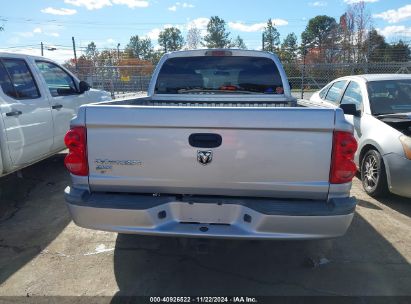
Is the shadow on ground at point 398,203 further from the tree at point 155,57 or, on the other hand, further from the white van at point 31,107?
the tree at point 155,57

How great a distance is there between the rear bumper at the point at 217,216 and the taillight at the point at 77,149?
0.70 ft

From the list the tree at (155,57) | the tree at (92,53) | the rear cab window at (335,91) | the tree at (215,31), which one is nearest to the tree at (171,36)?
the tree at (215,31)

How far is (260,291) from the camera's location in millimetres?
3170

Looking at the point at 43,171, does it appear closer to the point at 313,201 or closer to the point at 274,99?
the point at 274,99

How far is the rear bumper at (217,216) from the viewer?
9.15ft

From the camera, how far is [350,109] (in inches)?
222

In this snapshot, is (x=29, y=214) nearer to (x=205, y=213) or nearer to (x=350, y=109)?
(x=205, y=213)

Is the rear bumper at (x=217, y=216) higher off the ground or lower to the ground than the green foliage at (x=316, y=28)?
lower

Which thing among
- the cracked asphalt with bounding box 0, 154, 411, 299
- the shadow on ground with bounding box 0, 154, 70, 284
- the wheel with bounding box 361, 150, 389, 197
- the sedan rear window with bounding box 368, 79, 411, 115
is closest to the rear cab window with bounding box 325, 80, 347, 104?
the sedan rear window with bounding box 368, 79, 411, 115

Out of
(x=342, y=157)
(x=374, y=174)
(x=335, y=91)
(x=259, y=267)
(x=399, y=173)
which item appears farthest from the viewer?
(x=335, y=91)

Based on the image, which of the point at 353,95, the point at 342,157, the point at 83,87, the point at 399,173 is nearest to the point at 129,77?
the point at 83,87

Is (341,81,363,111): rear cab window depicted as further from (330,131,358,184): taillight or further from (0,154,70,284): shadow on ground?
(0,154,70,284): shadow on ground

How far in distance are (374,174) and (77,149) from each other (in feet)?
13.4

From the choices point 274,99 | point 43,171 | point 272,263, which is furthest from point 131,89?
point 272,263
